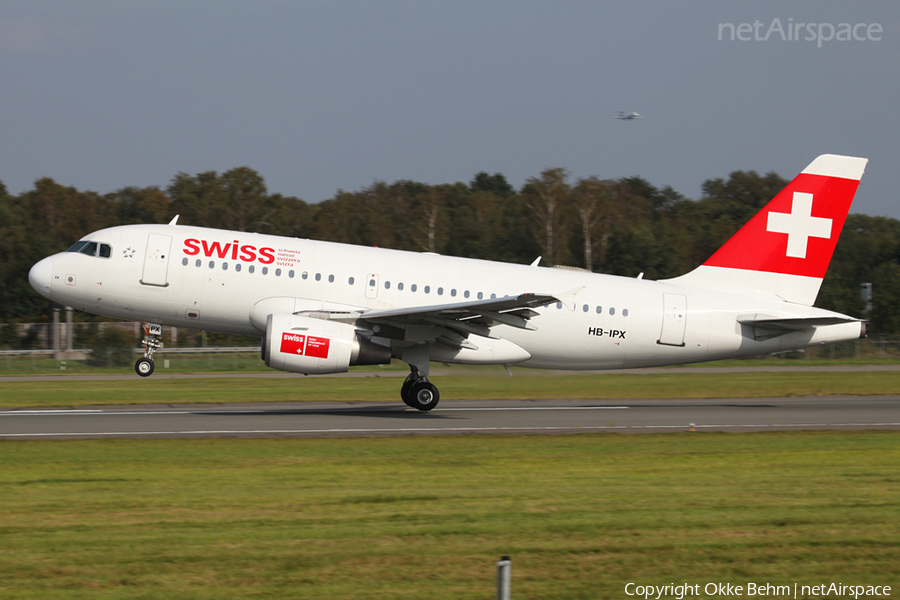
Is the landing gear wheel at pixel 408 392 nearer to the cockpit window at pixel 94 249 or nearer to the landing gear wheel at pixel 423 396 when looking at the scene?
the landing gear wheel at pixel 423 396

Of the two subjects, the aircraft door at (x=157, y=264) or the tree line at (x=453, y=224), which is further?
the tree line at (x=453, y=224)

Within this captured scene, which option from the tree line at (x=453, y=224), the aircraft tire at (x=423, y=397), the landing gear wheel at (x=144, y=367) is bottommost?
the aircraft tire at (x=423, y=397)

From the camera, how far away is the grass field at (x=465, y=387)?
23344mm

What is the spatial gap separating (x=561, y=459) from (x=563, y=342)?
8044mm

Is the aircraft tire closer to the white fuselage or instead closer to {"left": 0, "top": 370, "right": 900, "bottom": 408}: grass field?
{"left": 0, "top": 370, "right": 900, "bottom": 408}: grass field

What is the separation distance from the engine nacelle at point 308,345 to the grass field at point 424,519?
398 cm

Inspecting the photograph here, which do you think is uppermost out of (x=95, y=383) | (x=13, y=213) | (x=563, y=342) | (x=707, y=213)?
(x=707, y=213)

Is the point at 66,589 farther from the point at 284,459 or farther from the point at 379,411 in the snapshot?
the point at 379,411

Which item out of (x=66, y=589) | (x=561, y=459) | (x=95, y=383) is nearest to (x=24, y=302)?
(x=95, y=383)

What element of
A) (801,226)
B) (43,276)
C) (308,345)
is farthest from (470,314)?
(43,276)

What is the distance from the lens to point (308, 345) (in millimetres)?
19625

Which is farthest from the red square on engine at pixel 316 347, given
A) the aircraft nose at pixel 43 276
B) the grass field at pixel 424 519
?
the aircraft nose at pixel 43 276

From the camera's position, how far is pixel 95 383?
32.7 m

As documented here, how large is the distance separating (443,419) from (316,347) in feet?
11.6
